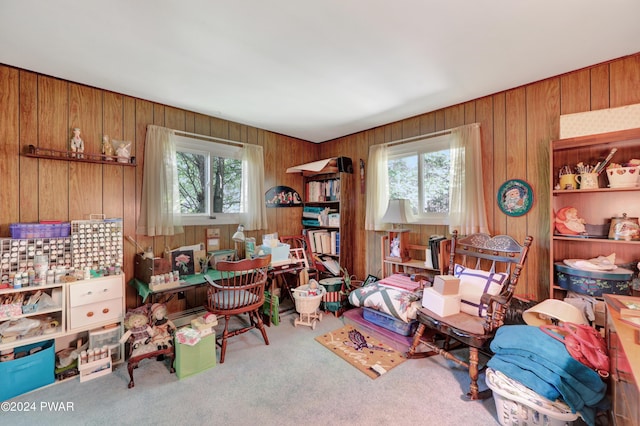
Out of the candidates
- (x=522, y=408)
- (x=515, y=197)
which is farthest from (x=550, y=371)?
(x=515, y=197)

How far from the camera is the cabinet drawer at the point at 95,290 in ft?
6.57

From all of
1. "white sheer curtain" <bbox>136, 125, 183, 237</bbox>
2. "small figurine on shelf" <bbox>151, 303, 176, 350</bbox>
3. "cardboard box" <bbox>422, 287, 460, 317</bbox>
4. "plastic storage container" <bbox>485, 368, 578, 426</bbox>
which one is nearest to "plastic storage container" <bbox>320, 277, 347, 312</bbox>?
"cardboard box" <bbox>422, 287, 460, 317</bbox>

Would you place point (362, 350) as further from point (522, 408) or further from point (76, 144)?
point (76, 144)

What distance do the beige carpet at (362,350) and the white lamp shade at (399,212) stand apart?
4.09 feet

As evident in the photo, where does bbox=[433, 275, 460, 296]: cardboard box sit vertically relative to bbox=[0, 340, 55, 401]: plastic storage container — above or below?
above

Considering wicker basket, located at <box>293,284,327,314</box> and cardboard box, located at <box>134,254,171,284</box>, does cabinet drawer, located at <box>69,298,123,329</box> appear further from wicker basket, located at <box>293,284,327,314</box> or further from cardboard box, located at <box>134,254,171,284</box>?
wicker basket, located at <box>293,284,327,314</box>

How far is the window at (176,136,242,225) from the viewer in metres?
2.96

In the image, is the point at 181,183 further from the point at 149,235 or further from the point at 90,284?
the point at 90,284

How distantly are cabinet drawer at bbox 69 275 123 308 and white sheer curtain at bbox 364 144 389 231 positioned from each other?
2.70 m

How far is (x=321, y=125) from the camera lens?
3400 mm

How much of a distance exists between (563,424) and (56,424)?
2.86 metres

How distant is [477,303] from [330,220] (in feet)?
6.59

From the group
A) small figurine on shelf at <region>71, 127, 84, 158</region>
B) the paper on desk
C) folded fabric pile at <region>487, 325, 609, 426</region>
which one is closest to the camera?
folded fabric pile at <region>487, 325, 609, 426</region>

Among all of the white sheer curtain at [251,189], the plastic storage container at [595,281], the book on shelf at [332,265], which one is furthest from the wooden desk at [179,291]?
the plastic storage container at [595,281]
